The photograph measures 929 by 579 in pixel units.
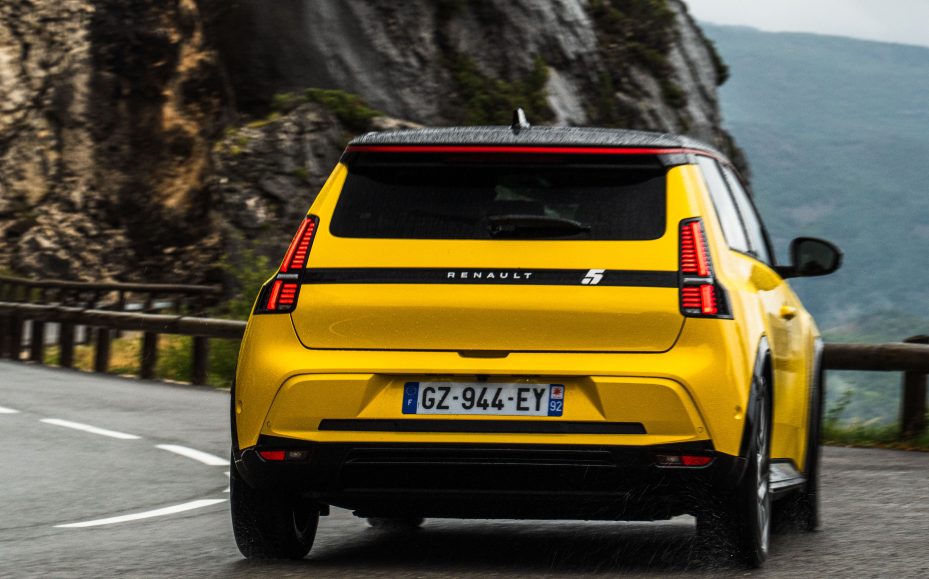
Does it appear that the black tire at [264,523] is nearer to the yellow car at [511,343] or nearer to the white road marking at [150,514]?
the yellow car at [511,343]

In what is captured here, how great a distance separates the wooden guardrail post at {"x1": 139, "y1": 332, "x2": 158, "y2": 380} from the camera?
Result: 20.7 meters

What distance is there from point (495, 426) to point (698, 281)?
2.86 ft

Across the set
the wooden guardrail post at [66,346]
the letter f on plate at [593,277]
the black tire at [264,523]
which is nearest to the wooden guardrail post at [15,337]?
the wooden guardrail post at [66,346]

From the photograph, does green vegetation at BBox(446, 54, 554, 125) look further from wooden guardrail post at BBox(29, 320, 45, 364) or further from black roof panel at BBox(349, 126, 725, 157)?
black roof panel at BBox(349, 126, 725, 157)

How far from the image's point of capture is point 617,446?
18.9ft

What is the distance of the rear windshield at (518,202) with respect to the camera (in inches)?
234

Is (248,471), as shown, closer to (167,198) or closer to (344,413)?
(344,413)

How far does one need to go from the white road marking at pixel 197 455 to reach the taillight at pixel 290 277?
217 inches

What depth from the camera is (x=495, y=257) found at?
5.91 meters

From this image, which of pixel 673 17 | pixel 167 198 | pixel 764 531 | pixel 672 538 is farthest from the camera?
pixel 673 17

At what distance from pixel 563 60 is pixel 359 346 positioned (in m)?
36.0

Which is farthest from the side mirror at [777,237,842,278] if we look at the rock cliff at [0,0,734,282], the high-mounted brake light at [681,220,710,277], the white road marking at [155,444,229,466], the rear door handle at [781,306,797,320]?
the rock cliff at [0,0,734,282]

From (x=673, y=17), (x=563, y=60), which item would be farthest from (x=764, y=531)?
(x=673, y=17)

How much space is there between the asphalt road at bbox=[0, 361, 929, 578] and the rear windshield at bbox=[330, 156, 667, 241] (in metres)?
1.29
